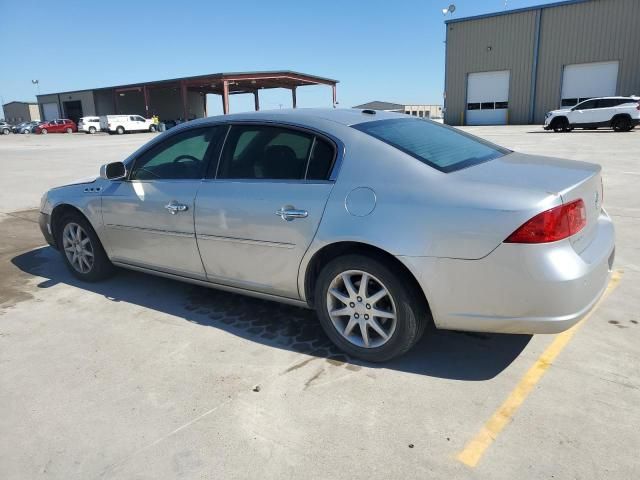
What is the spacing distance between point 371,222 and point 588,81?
35288 mm

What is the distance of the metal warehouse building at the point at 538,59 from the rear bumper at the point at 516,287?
113 feet

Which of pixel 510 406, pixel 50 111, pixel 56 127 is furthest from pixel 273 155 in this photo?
pixel 50 111

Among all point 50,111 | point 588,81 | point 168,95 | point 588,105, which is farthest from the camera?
point 50,111

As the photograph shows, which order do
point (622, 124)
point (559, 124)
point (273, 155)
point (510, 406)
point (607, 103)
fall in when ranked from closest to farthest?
point (510, 406) < point (273, 155) < point (622, 124) < point (607, 103) < point (559, 124)

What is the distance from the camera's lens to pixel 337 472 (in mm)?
2203

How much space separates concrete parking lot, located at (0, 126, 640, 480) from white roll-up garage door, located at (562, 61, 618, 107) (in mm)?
32968

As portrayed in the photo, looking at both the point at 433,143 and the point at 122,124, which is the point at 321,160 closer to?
the point at 433,143

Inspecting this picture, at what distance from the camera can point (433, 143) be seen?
3305 mm

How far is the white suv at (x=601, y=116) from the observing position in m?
22.5

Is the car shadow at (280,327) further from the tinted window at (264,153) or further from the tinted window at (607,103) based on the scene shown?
the tinted window at (607,103)

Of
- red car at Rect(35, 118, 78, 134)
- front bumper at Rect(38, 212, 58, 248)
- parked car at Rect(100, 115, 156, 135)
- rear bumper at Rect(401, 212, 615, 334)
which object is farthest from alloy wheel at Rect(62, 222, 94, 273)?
red car at Rect(35, 118, 78, 134)

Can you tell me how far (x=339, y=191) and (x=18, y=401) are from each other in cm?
223

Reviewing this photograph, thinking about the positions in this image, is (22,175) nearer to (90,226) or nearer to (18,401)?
(90,226)

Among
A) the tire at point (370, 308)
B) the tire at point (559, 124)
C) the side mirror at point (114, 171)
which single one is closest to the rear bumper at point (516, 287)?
the tire at point (370, 308)
